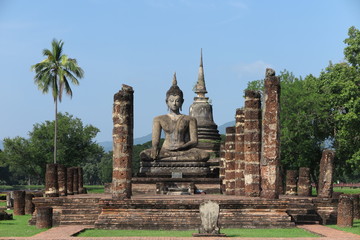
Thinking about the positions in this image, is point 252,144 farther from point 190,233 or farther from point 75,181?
point 75,181

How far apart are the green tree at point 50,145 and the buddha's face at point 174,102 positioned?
24.8 m

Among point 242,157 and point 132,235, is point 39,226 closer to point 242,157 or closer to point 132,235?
point 132,235

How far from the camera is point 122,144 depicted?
20094mm

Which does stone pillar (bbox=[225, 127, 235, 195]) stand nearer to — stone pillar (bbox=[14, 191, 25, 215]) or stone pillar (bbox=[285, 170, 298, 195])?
stone pillar (bbox=[285, 170, 298, 195])

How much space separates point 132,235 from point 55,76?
31.3m

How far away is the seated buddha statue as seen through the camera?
31.0 m

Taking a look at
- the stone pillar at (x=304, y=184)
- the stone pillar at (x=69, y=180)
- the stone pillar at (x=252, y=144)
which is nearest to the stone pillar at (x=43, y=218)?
the stone pillar at (x=252, y=144)

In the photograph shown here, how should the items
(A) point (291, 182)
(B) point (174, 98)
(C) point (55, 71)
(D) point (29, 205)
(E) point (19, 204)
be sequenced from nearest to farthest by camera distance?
(E) point (19, 204)
(A) point (291, 182)
(D) point (29, 205)
(B) point (174, 98)
(C) point (55, 71)

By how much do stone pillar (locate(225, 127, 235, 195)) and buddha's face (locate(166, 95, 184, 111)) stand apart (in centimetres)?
417

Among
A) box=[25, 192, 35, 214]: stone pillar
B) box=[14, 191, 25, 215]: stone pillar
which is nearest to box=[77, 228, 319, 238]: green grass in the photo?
box=[14, 191, 25, 215]: stone pillar

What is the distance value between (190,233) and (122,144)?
3858 mm

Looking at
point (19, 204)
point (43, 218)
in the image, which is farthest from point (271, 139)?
point (19, 204)

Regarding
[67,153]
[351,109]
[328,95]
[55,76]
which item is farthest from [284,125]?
[67,153]

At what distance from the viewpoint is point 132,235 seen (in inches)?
667
